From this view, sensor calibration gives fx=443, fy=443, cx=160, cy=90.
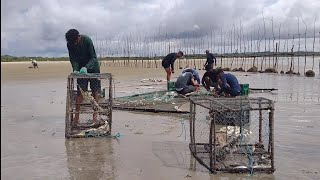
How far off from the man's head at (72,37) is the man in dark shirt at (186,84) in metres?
5.87

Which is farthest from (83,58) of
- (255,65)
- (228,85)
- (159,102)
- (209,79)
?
(255,65)

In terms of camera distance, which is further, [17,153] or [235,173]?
[17,153]

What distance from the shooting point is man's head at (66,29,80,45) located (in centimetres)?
886

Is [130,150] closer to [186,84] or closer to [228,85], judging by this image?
[228,85]

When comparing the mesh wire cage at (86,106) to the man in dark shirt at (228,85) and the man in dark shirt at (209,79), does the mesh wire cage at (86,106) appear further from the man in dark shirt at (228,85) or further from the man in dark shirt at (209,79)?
the man in dark shirt at (209,79)

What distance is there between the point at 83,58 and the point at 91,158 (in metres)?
2.92

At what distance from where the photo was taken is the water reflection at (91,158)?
6.21 m

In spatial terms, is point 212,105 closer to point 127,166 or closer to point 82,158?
point 127,166

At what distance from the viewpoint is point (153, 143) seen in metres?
8.23

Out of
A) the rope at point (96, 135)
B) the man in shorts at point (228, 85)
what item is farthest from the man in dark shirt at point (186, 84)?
the rope at point (96, 135)

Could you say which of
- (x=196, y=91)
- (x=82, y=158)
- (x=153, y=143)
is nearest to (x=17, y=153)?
(x=82, y=158)

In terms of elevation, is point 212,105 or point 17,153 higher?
point 212,105

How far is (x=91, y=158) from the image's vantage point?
7.06m

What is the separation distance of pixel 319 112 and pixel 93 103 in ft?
22.4
